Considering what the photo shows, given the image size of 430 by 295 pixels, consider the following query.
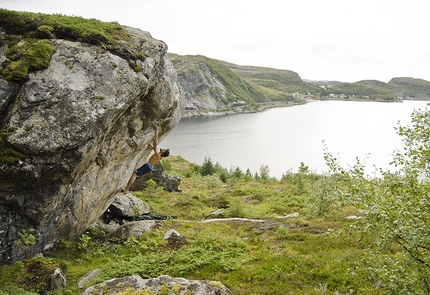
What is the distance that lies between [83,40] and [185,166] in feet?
117

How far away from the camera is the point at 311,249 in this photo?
11906 millimetres

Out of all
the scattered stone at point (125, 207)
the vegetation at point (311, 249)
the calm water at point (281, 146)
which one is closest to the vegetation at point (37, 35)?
the vegetation at point (311, 249)

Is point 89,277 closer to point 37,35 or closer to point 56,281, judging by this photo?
point 56,281

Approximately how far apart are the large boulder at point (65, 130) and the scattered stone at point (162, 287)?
3.49 m

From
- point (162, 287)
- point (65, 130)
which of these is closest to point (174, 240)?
point (162, 287)

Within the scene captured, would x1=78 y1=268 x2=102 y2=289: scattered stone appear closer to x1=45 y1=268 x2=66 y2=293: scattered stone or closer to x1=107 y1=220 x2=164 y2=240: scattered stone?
x1=45 y1=268 x2=66 y2=293: scattered stone

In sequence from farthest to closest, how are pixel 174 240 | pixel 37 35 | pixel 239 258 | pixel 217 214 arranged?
pixel 217 214 < pixel 174 240 < pixel 239 258 < pixel 37 35

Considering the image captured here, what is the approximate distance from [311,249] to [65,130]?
378 inches

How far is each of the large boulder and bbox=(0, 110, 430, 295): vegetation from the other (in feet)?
3.67

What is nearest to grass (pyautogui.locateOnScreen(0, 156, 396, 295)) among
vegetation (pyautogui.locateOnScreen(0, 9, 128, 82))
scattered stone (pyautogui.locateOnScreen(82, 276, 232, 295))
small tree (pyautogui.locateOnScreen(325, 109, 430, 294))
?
small tree (pyautogui.locateOnScreen(325, 109, 430, 294))

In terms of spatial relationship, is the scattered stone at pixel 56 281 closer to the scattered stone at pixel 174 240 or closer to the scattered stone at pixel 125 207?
the scattered stone at pixel 174 240

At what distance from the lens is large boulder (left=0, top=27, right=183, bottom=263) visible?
8.66 meters

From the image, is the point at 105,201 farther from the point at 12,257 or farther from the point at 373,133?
the point at 373,133

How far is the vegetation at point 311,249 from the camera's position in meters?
5.53
